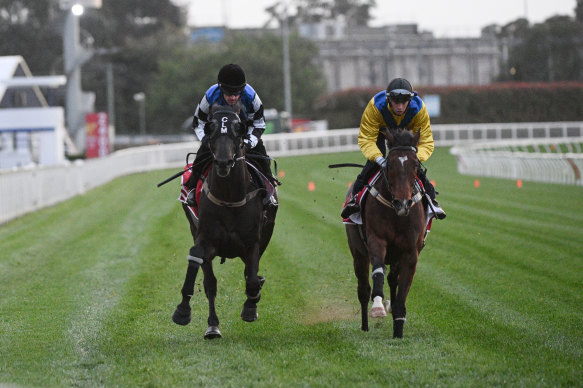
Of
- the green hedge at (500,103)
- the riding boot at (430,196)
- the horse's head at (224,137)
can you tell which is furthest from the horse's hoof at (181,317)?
the green hedge at (500,103)

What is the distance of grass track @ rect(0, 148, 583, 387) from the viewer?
21.8ft

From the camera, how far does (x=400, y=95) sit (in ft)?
26.3

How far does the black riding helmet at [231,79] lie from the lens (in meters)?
8.21

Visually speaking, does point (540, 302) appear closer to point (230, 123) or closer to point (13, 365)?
point (230, 123)

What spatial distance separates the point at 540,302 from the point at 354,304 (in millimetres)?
1889

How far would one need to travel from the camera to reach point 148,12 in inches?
3688

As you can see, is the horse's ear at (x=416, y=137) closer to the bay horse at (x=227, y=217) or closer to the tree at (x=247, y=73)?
the bay horse at (x=227, y=217)

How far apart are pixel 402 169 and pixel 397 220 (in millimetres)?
487

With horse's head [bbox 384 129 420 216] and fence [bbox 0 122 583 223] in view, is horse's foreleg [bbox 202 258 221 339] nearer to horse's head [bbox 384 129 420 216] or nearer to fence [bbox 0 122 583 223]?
horse's head [bbox 384 129 420 216]

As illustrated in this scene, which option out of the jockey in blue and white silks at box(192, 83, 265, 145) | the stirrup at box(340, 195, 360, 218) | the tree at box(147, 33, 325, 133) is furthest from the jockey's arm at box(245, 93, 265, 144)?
the tree at box(147, 33, 325, 133)

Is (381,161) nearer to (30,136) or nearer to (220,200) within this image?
(220,200)

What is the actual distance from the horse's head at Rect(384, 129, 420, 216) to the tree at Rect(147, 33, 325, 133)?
69991mm

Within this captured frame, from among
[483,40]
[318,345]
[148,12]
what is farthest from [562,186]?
[148,12]

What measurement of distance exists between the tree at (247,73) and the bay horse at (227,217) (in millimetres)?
69594
